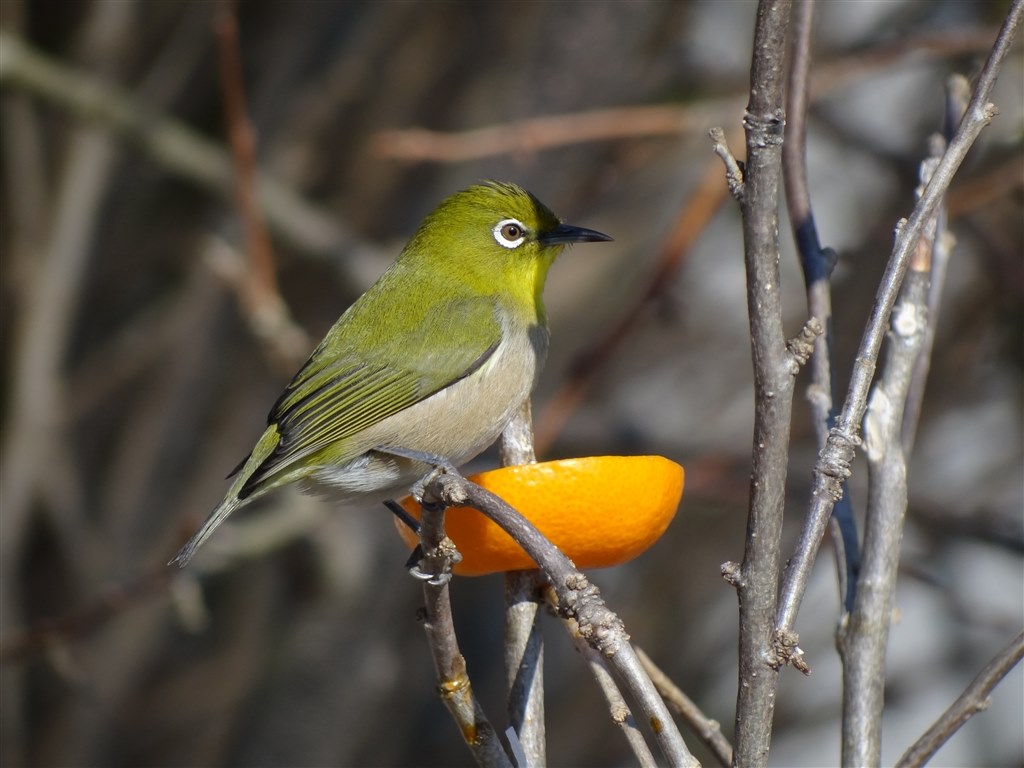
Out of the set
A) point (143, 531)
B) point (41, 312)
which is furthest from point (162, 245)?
point (143, 531)

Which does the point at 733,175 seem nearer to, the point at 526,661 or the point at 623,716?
the point at 623,716

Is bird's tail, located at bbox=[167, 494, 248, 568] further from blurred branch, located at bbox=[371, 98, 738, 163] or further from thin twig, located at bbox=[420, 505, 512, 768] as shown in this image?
blurred branch, located at bbox=[371, 98, 738, 163]

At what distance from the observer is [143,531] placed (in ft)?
17.2

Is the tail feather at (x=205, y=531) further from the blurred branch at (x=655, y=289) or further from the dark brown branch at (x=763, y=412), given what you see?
the dark brown branch at (x=763, y=412)

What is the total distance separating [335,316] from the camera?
18.6 feet

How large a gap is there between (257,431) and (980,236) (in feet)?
10.0

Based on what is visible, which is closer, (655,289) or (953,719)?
(953,719)

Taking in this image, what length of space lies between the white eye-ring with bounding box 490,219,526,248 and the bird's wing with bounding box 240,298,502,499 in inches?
9.8

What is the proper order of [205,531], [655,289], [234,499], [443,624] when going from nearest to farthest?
1. [443,624]
2. [205,531]
3. [234,499]
4. [655,289]

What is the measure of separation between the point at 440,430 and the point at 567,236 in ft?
2.59

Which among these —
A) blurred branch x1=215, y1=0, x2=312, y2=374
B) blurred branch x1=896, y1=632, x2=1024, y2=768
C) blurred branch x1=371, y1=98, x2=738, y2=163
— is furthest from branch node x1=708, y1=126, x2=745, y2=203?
blurred branch x1=215, y1=0, x2=312, y2=374

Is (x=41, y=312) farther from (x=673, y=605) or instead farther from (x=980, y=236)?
(x=980, y=236)

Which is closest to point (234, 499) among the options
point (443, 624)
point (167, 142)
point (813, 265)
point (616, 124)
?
point (443, 624)

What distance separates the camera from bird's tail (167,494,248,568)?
285 cm
